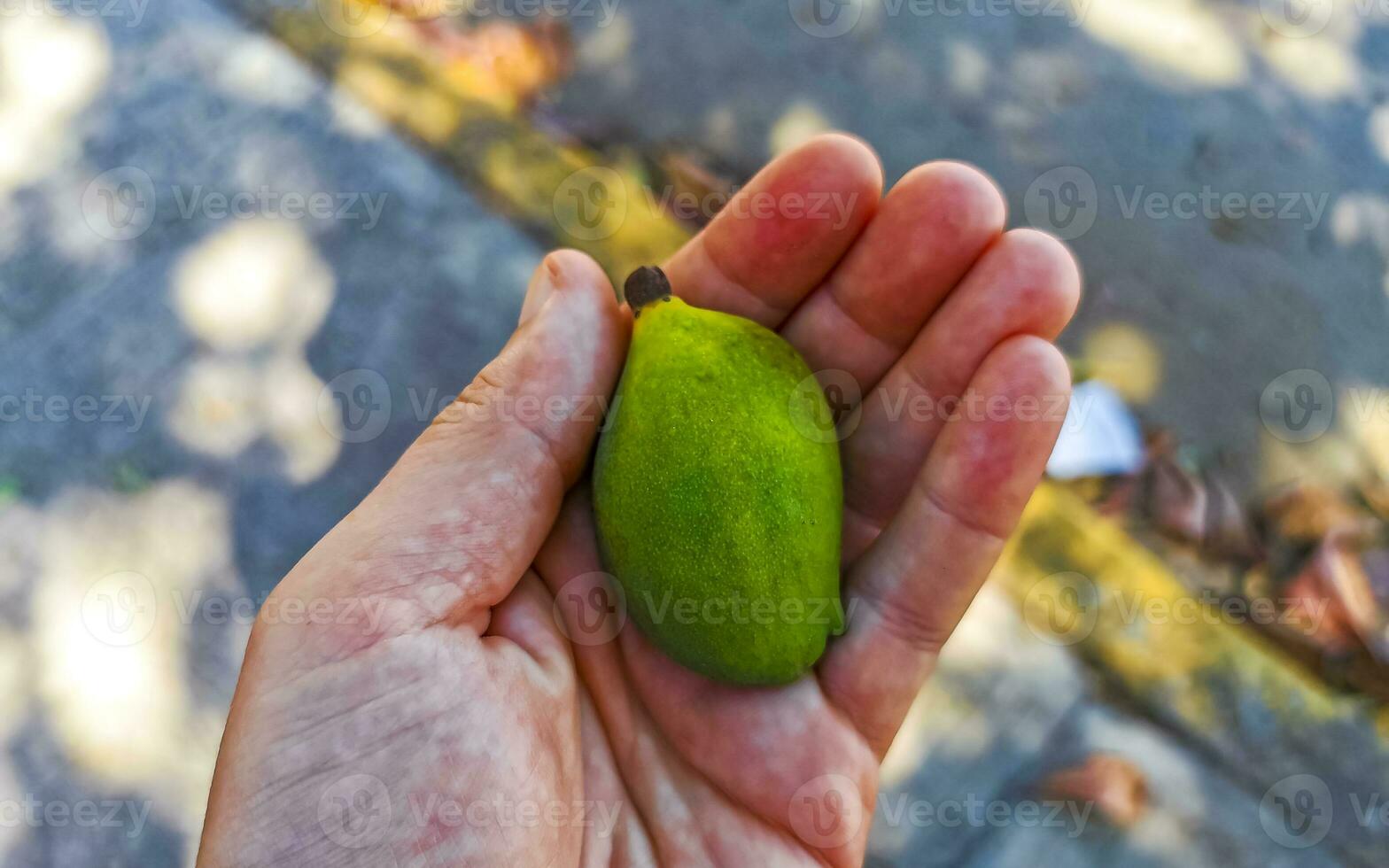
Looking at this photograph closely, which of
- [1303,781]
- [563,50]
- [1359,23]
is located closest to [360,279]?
[563,50]

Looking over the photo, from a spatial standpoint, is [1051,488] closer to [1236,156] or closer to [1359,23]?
[1236,156]

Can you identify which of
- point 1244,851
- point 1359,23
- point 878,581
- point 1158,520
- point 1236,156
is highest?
point 1359,23

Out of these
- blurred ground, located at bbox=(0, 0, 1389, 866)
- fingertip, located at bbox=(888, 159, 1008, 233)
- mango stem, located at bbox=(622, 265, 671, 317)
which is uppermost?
fingertip, located at bbox=(888, 159, 1008, 233)

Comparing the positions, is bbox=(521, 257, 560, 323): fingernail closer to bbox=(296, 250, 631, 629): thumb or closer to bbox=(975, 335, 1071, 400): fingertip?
bbox=(296, 250, 631, 629): thumb

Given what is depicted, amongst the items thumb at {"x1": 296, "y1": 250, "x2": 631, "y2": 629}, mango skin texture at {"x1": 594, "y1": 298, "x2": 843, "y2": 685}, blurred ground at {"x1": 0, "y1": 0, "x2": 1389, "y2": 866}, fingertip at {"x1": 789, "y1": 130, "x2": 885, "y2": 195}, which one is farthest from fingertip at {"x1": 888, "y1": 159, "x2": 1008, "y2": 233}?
blurred ground at {"x1": 0, "y1": 0, "x2": 1389, "y2": 866}

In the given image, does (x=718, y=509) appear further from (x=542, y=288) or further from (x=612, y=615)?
(x=542, y=288)

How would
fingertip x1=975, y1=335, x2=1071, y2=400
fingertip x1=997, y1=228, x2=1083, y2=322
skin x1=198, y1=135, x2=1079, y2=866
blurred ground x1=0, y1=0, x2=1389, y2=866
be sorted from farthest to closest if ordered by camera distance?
blurred ground x1=0, y1=0, x2=1389, y2=866 < fingertip x1=997, y1=228, x2=1083, y2=322 < fingertip x1=975, y1=335, x2=1071, y2=400 < skin x1=198, y1=135, x2=1079, y2=866
